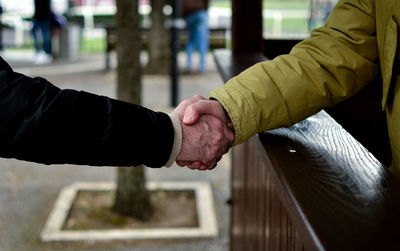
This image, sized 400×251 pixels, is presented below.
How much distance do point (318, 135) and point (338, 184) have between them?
1.63 feet

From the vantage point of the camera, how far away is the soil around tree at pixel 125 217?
15.5ft

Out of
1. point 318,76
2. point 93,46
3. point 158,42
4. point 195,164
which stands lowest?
Answer: point 93,46

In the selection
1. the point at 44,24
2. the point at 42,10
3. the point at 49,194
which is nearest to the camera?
the point at 49,194

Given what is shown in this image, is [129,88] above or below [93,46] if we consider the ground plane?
above

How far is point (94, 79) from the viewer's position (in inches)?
454

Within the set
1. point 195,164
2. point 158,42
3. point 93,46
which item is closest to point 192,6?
point 158,42

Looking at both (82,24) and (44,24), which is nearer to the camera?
(44,24)

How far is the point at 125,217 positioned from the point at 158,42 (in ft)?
25.0

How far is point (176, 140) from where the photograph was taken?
196 centimetres

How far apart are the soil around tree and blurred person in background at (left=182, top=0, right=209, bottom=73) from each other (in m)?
7.26

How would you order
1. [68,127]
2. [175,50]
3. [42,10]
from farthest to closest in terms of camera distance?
[42,10], [175,50], [68,127]

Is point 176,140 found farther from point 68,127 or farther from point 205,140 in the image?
point 68,127

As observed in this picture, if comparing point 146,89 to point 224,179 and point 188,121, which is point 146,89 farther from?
point 188,121

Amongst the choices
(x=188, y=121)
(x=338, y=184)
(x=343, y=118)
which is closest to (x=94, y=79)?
(x=343, y=118)
